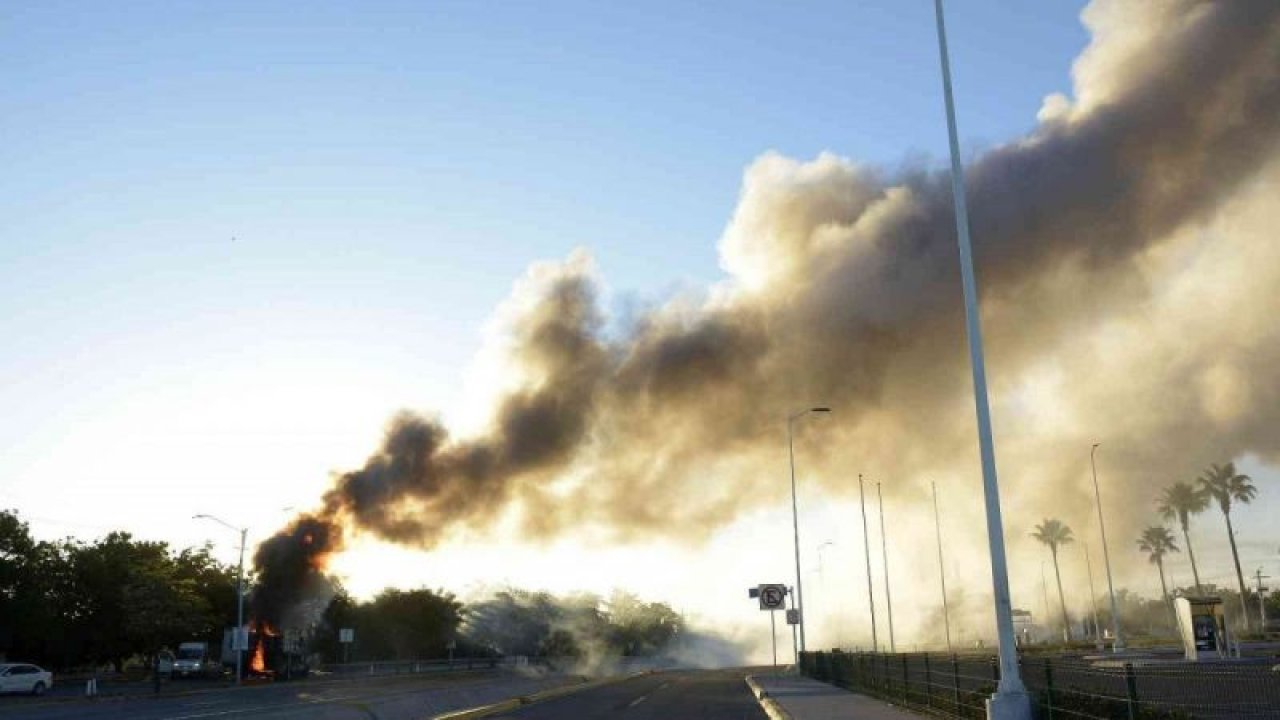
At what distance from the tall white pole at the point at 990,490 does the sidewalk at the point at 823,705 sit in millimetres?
6495

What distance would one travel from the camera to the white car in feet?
157

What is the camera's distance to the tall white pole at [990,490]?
14703mm

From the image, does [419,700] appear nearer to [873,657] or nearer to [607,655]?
[873,657]

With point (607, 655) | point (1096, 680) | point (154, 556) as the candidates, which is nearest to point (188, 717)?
point (1096, 680)

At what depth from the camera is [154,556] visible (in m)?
77.7

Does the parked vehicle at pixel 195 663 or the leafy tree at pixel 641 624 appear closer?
the parked vehicle at pixel 195 663

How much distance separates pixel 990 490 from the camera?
1634 cm

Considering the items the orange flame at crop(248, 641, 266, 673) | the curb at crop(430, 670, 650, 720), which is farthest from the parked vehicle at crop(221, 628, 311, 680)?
the curb at crop(430, 670, 650, 720)

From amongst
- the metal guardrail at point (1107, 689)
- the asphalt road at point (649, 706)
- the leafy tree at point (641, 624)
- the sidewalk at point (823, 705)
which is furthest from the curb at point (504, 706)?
the leafy tree at point (641, 624)

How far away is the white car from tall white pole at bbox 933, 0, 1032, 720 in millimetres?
47225

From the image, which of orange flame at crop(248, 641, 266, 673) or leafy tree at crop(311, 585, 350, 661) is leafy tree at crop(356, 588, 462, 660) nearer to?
leafy tree at crop(311, 585, 350, 661)

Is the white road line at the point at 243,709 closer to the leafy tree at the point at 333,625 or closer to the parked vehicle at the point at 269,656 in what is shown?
the parked vehicle at the point at 269,656

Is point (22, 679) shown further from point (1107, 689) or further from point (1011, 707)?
point (1107, 689)

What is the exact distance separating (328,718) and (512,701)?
6.51 metres
